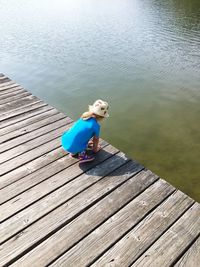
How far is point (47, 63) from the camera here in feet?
43.1

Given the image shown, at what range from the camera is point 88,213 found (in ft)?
13.1

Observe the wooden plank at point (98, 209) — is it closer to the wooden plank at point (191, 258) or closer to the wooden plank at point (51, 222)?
the wooden plank at point (51, 222)

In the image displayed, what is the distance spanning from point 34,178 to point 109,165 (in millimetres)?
1264

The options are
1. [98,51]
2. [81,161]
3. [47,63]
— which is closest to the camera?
[81,161]

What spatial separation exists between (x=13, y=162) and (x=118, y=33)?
15.0 m

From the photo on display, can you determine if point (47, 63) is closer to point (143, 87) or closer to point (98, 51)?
point (98, 51)

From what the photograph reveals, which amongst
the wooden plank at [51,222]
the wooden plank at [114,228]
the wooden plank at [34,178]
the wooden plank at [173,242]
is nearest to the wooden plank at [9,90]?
the wooden plank at [34,178]

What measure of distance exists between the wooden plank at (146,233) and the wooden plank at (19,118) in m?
3.42

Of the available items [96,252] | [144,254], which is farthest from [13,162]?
[144,254]

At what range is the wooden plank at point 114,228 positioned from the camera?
341 centimetres

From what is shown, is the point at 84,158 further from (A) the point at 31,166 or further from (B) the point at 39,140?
(B) the point at 39,140

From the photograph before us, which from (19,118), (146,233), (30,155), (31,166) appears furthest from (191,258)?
(19,118)

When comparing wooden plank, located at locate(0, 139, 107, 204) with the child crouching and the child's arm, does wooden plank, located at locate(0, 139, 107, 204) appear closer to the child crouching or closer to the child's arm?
the child crouching

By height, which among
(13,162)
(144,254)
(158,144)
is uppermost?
(144,254)
